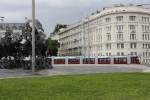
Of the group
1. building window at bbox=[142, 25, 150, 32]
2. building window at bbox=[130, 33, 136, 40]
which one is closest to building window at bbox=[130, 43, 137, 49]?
building window at bbox=[130, 33, 136, 40]

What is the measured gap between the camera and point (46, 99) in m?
13.7

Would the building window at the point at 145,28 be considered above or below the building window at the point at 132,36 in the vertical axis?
above

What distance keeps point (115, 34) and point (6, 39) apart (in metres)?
93.6

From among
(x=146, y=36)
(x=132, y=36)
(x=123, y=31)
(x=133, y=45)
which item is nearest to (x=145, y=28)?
(x=146, y=36)

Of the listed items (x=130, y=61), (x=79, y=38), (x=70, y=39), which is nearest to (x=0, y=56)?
(x=130, y=61)

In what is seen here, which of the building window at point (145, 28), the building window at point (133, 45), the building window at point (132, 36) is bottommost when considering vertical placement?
the building window at point (133, 45)

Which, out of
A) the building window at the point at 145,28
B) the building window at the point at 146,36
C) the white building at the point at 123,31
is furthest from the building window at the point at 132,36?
the building window at the point at 145,28

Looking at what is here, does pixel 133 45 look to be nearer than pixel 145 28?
Yes

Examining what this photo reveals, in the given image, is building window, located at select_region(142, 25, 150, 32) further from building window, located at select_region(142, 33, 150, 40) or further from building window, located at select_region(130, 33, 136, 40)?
building window, located at select_region(130, 33, 136, 40)

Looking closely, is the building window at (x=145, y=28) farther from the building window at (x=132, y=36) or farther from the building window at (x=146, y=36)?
the building window at (x=132, y=36)

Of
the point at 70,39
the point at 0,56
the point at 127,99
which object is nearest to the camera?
the point at 127,99

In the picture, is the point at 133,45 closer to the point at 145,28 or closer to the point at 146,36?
the point at 146,36

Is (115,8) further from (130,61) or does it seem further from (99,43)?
(130,61)

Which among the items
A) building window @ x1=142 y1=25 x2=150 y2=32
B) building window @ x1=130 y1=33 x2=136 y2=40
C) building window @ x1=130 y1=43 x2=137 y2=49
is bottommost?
building window @ x1=130 y1=43 x2=137 y2=49
